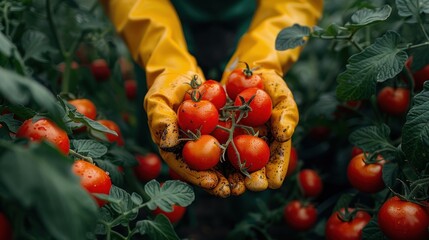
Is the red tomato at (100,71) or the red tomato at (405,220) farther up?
the red tomato at (405,220)

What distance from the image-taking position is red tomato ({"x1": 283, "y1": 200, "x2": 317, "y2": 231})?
1.64 m

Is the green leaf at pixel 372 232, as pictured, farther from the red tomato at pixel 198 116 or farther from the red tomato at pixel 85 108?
the red tomato at pixel 85 108

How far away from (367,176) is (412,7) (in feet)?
1.43

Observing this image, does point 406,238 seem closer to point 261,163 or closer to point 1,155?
point 261,163

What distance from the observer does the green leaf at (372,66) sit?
49.6 inches

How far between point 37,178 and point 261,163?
2.00ft

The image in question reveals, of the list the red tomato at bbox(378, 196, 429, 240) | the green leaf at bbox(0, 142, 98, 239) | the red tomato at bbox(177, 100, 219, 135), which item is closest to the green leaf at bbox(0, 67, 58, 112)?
the green leaf at bbox(0, 142, 98, 239)

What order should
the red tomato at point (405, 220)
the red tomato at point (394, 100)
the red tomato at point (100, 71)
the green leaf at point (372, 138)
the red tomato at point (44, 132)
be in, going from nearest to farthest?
the red tomato at point (44, 132) < the red tomato at point (405, 220) < the green leaf at point (372, 138) < the red tomato at point (394, 100) < the red tomato at point (100, 71)

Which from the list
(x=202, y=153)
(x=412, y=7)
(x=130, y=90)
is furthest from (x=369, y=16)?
(x=130, y=90)

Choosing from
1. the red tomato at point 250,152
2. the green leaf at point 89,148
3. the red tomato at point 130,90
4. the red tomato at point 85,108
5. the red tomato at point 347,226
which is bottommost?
the red tomato at point 130,90

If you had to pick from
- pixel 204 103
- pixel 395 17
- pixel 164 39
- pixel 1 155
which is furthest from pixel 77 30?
pixel 1 155

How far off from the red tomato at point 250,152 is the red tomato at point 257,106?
0.06 meters

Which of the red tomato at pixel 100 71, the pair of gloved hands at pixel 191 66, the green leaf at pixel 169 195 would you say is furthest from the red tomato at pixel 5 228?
the red tomato at pixel 100 71

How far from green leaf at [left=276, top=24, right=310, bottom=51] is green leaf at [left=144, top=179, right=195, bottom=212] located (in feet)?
1.71
